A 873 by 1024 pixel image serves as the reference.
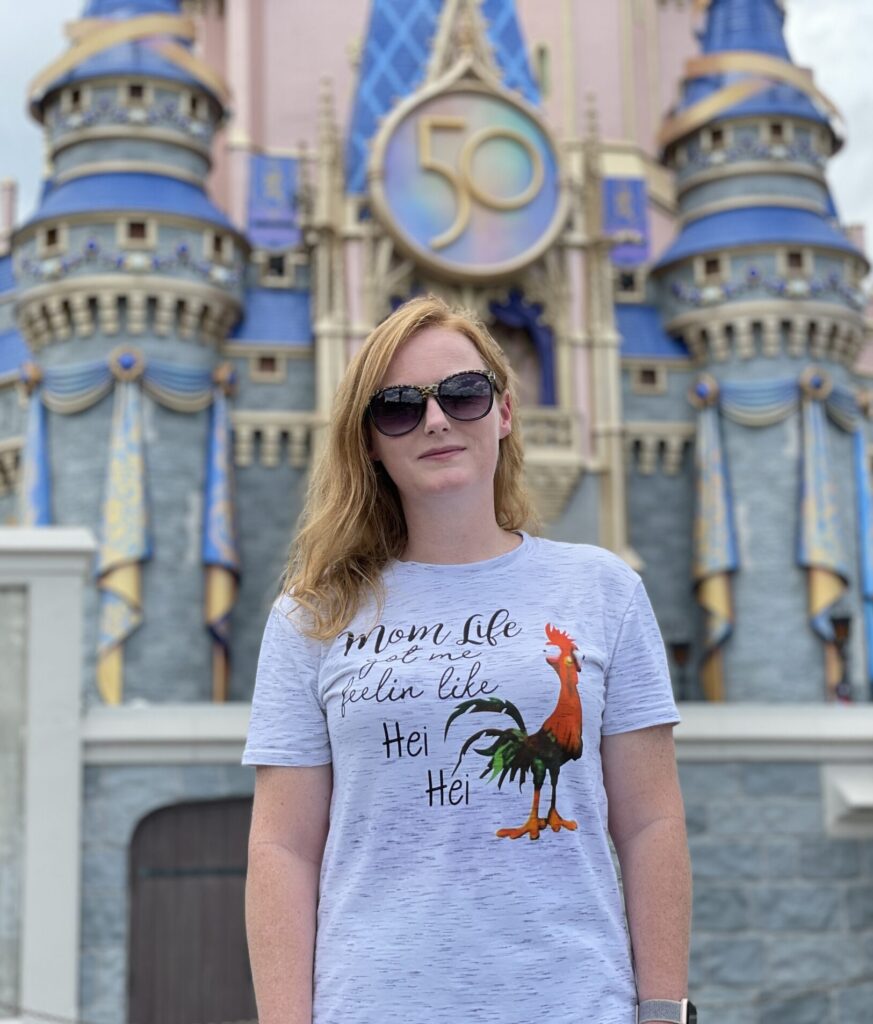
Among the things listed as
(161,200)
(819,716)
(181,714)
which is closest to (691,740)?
(819,716)

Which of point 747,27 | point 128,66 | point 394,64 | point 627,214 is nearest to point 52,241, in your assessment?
point 128,66

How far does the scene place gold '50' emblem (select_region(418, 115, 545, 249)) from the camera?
56.7 feet

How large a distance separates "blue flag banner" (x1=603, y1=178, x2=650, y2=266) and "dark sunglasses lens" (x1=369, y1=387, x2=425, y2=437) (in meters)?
17.9

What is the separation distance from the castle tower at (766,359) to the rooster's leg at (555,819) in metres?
14.8

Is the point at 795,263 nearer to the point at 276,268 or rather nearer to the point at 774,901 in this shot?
the point at 276,268

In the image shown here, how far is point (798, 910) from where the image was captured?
23.9 feet

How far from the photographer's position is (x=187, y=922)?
25.2ft

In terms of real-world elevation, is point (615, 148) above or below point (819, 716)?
above

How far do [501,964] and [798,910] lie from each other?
6.02 meters

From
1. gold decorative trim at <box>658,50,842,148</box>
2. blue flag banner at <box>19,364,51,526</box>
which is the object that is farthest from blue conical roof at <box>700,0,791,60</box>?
blue flag banner at <box>19,364,51,526</box>

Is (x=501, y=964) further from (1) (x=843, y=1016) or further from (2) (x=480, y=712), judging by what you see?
(1) (x=843, y=1016)

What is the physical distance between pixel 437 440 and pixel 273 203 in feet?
58.9

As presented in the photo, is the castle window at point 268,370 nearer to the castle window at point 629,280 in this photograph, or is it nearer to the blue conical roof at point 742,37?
the castle window at point 629,280

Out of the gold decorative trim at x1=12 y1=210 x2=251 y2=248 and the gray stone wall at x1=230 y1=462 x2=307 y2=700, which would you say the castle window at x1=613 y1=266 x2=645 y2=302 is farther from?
the gold decorative trim at x1=12 y1=210 x2=251 y2=248
